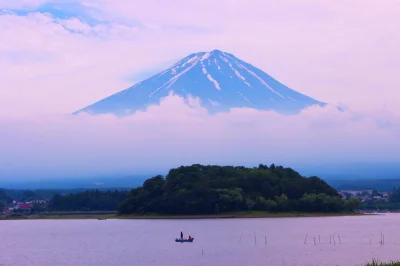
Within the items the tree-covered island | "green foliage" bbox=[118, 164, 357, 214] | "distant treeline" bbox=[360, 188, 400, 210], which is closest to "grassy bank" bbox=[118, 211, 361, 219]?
the tree-covered island

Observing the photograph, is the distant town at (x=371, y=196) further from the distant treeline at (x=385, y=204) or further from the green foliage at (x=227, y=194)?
the green foliage at (x=227, y=194)

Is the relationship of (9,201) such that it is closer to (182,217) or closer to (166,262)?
(182,217)

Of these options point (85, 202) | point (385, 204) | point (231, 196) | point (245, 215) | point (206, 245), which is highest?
point (85, 202)

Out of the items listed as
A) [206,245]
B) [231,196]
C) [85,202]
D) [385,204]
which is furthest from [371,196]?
[206,245]

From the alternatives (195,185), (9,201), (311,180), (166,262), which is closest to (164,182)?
(195,185)

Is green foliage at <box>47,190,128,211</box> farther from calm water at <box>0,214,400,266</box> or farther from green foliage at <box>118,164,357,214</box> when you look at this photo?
calm water at <box>0,214,400,266</box>

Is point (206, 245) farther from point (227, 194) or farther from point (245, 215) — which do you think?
point (227, 194)
